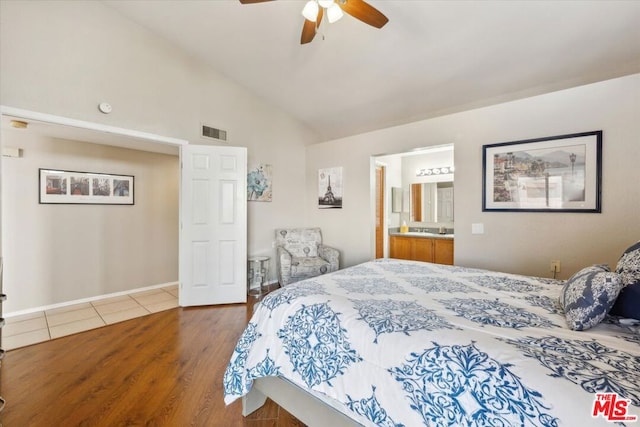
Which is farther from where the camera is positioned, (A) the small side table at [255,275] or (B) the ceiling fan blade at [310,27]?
(A) the small side table at [255,275]

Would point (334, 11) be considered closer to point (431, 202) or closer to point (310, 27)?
point (310, 27)

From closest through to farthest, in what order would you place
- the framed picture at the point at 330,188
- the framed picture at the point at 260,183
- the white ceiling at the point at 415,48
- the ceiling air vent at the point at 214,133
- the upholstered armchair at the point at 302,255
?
the white ceiling at the point at 415,48, the ceiling air vent at the point at 214,133, the upholstered armchair at the point at 302,255, the framed picture at the point at 260,183, the framed picture at the point at 330,188

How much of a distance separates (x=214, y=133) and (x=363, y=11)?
2.66 meters

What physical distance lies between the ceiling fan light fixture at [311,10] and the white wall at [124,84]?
2.30 metres

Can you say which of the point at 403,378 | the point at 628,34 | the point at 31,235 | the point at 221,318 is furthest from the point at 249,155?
the point at 628,34

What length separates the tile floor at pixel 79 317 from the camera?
2654 millimetres

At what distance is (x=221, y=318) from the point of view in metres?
3.16

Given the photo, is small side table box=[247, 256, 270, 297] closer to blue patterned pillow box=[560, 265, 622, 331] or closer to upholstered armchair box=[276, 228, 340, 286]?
upholstered armchair box=[276, 228, 340, 286]

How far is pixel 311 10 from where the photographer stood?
1947 mm

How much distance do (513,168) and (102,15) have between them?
471cm

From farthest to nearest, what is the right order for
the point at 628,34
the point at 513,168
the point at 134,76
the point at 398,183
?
the point at 398,183 → the point at 134,76 → the point at 513,168 → the point at 628,34

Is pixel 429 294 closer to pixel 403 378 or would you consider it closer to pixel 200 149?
pixel 403 378

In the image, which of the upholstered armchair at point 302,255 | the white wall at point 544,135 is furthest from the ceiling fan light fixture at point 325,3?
the upholstered armchair at point 302,255

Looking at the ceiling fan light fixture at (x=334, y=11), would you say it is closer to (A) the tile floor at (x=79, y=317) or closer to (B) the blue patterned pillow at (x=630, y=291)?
(B) the blue patterned pillow at (x=630, y=291)
